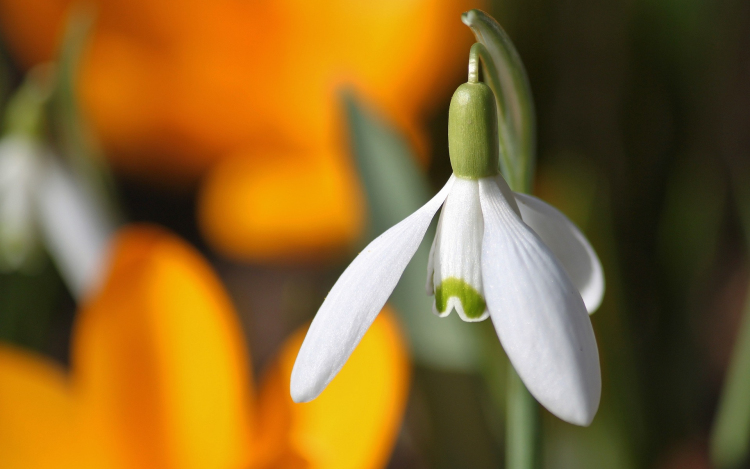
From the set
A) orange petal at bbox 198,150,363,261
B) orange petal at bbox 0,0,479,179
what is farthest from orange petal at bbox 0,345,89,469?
orange petal at bbox 0,0,479,179

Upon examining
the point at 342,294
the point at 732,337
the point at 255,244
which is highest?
the point at 342,294

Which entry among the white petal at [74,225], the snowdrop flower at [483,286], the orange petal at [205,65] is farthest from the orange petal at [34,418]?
the orange petal at [205,65]

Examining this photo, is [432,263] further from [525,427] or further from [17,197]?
[17,197]

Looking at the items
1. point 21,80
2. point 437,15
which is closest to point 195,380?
point 437,15

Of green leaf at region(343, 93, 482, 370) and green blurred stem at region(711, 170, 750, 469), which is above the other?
green leaf at region(343, 93, 482, 370)

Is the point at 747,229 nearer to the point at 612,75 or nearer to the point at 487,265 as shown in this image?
the point at 612,75

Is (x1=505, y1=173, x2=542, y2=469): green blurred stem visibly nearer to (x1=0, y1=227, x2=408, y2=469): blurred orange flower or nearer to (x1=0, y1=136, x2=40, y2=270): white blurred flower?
(x1=0, y1=227, x2=408, y2=469): blurred orange flower

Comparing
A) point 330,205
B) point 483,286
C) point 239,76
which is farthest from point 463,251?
point 239,76
